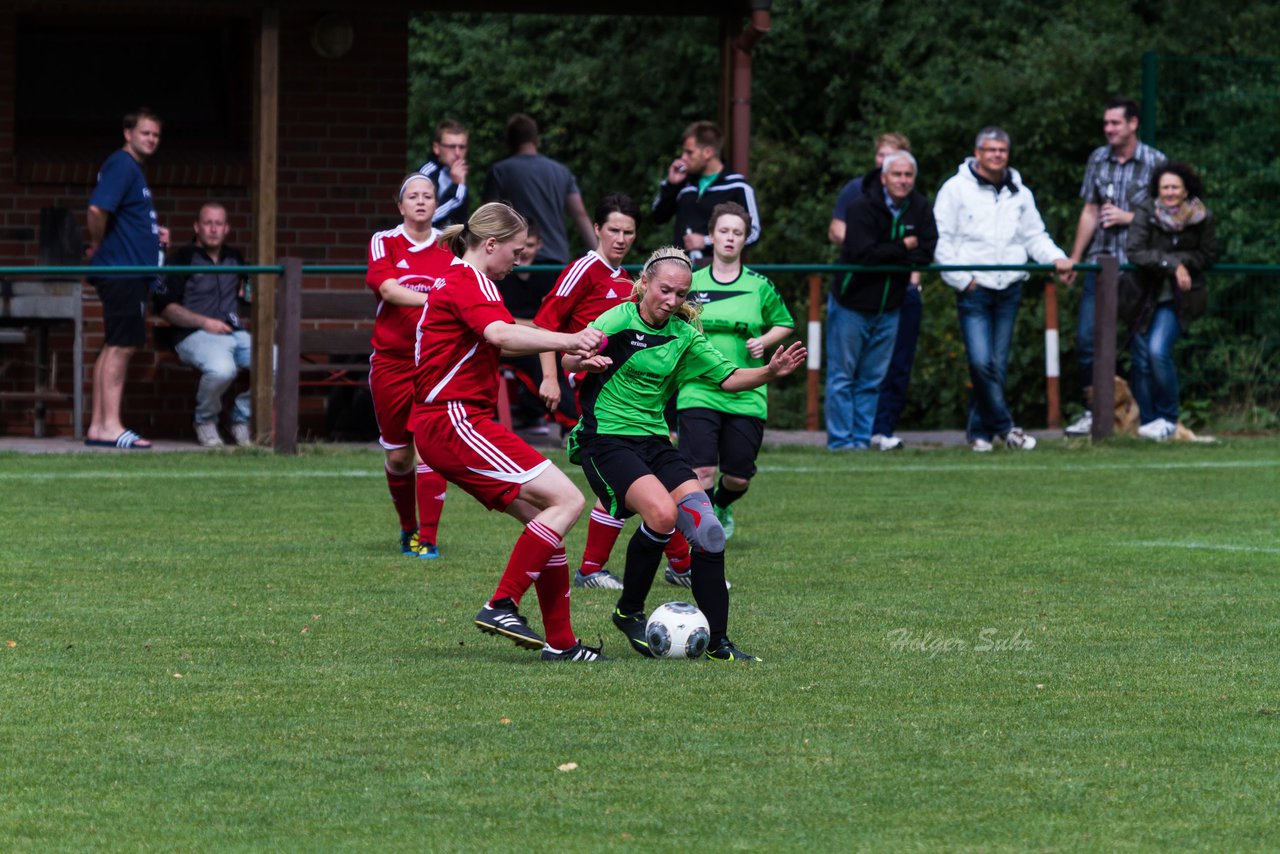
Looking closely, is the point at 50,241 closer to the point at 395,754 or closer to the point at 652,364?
the point at 652,364

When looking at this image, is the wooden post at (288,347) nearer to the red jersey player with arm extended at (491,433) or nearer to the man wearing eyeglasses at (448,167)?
the man wearing eyeglasses at (448,167)

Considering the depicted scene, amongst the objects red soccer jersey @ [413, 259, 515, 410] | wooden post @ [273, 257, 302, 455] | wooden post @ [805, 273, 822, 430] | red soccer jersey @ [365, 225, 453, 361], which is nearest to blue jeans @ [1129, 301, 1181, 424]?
wooden post @ [805, 273, 822, 430]

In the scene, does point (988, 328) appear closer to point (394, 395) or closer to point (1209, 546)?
point (1209, 546)

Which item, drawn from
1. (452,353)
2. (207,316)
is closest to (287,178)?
(207,316)

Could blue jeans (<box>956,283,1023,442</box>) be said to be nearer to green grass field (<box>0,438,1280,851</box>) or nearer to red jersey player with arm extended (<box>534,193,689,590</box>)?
green grass field (<box>0,438,1280,851</box>)

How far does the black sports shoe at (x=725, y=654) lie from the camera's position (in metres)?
7.38

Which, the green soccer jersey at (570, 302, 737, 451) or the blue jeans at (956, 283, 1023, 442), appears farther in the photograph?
the blue jeans at (956, 283, 1023, 442)

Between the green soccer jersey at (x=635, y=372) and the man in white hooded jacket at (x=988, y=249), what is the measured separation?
286 inches

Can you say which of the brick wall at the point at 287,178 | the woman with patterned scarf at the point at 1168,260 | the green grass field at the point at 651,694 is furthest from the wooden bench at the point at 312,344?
the woman with patterned scarf at the point at 1168,260

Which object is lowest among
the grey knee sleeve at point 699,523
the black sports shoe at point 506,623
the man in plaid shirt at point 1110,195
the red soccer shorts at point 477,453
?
the black sports shoe at point 506,623

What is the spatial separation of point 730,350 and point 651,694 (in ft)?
10.7

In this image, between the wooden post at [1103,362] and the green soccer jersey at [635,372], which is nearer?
the green soccer jersey at [635,372]

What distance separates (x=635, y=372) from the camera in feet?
25.8

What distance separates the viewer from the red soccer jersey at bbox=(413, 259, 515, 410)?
7484 mm
